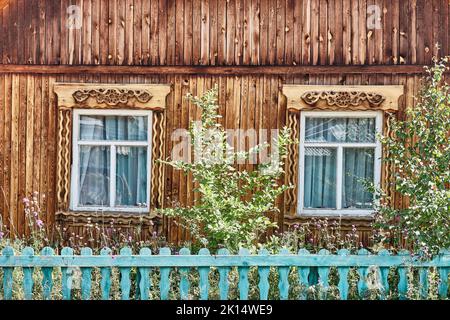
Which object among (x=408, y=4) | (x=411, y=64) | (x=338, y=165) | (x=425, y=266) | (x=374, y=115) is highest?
(x=408, y=4)

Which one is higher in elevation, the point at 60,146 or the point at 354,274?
the point at 60,146

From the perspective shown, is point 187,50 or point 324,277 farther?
point 187,50

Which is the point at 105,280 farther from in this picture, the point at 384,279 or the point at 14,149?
the point at 14,149

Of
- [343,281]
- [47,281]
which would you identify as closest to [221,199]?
[343,281]

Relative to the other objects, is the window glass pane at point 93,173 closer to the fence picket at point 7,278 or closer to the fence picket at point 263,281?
the fence picket at point 7,278

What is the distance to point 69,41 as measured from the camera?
10992 millimetres

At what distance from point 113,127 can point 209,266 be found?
13.9 feet

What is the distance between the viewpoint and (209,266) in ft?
24.3

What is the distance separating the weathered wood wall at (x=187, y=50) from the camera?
35.2 ft

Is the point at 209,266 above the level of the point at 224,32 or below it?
below

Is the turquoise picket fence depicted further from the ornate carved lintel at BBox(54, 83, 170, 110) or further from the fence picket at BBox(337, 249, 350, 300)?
the ornate carved lintel at BBox(54, 83, 170, 110)
